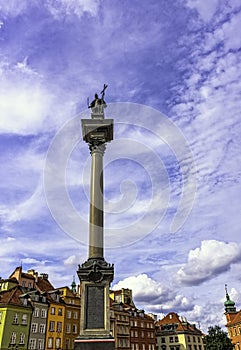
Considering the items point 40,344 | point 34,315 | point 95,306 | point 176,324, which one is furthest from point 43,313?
point 176,324

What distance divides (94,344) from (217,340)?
4552 cm

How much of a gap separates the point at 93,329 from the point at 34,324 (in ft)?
118

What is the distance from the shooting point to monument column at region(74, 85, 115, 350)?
78.4 feet

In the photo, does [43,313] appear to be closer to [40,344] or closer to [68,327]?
[40,344]

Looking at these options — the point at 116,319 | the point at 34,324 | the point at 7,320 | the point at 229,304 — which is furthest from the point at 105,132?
the point at 229,304

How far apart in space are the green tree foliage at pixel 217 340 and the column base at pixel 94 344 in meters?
44.1

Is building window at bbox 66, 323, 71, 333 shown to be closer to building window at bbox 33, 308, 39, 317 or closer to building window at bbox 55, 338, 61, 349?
building window at bbox 55, 338, 61, 349

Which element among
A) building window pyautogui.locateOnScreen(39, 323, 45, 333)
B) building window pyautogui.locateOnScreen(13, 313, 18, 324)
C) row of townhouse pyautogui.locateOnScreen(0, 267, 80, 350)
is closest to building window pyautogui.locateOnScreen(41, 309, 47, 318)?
row of townhouse pyautogui.locateOnScreen(0, 267, 80, 350)

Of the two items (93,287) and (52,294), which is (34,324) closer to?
(52,294)

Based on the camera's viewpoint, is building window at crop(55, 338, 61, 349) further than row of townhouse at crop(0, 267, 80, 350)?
Yes

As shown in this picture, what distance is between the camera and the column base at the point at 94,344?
23.3m

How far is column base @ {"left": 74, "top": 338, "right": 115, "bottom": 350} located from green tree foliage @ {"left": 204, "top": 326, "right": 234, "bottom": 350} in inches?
1738

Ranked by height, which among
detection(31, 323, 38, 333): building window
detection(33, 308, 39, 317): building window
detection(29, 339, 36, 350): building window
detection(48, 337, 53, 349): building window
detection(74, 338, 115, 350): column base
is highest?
detection(33, 308, 39, 317): building window

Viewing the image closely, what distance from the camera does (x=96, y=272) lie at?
85.7ft
